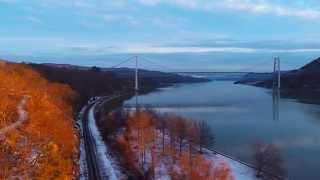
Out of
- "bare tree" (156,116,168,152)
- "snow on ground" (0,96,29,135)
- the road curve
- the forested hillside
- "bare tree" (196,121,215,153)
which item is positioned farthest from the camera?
"bare tree" (156,116,168,152)

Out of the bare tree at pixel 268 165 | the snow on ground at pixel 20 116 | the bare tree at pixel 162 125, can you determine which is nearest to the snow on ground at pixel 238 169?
the bare tree at pixel 268 165

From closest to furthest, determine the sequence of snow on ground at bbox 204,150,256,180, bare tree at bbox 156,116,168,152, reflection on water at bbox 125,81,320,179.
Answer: snow on ground at bbox 204,150,256,180
reflection on water at bbox 125,81,320,179
bare tree at bbox 156,116,168,152

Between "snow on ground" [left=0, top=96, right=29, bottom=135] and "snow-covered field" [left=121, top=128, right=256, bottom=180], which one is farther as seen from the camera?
"snow-covered field" [left=121, top=128, right=256, bottom=180]

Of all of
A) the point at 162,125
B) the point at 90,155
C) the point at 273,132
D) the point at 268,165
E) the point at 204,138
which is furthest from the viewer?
the point at 273,132

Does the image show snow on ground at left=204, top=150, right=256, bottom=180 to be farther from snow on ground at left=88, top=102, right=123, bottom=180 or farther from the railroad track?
the railroad track

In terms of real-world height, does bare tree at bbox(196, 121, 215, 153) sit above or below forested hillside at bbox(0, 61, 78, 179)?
below

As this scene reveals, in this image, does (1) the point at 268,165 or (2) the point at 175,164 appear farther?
(2) the point at 175,164

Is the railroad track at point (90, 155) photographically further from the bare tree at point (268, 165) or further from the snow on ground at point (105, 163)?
the bare tree at point (268, 165)

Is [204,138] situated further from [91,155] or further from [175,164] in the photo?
[91,155]

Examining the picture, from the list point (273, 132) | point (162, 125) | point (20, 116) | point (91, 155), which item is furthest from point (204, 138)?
point (20, 116)

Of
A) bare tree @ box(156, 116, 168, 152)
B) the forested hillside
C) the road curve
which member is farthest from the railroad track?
bare tree @ box(156, 116, 168, 152)

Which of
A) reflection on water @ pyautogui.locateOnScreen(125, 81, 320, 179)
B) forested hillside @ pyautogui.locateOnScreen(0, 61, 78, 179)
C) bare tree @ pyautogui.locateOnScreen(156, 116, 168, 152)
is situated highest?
forested hillside @ pyautogui.locateOnScreen(0, 61, 78, 179)

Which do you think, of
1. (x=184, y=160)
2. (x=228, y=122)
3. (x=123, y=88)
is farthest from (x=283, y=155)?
(x=123, y=88)
